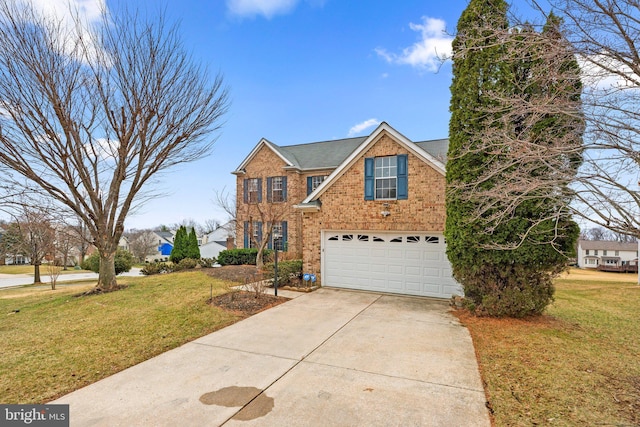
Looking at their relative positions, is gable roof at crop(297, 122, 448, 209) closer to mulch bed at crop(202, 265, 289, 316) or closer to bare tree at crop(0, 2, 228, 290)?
mulch bed at crop(202, 265, 289, 316)

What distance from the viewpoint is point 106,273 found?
1169cm

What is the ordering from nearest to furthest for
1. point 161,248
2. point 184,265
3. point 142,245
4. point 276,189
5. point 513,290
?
1. point 513,290
2. point 184,265
3. point 276,189
4. point 142,245
5. point 161,248

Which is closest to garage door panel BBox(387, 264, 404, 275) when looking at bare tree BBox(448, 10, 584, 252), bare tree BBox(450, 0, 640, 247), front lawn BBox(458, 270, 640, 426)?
front lawn BBox(458, 270, 640, 426)

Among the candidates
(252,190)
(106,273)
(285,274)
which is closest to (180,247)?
(252,190)

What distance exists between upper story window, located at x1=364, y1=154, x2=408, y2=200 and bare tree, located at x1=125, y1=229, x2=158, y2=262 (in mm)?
46399

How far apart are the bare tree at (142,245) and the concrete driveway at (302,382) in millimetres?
48379

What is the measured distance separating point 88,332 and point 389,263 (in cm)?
872

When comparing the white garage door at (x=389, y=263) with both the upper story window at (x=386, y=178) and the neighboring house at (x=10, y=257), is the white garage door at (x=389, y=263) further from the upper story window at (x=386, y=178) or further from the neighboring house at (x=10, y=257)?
the neighboring house at (x=10, y=257)

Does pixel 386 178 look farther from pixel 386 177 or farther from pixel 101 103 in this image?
pixel 101 103

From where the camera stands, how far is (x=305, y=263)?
12.1 meters

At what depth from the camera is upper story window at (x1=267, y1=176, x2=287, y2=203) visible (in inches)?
803

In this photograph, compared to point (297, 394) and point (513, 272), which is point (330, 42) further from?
point (297, 394)

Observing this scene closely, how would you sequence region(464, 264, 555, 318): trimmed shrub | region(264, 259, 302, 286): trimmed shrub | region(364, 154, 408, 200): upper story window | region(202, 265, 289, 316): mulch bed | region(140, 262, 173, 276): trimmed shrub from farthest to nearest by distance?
region(140, 262, 173, 276): trimmed shrub < region(264, 259, 302, 286): trimmed shrub < region(364, 154, 408, 200): upper story window < region(202, 265, 289, 316): mulch bed < region(464, 264, 555, 318): trimmed shrub

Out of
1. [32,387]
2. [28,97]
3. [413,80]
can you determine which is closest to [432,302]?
[413,80]
